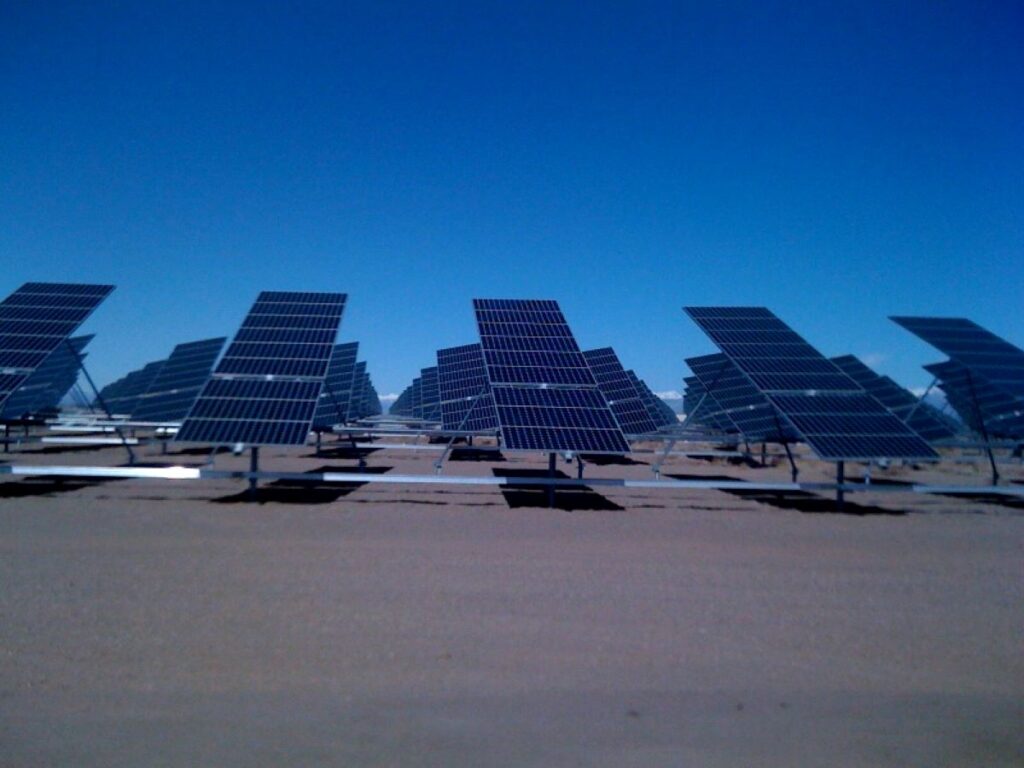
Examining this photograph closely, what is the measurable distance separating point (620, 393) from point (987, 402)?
11643 millimetres

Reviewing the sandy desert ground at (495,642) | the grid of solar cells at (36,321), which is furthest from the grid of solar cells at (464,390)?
the sandy desert ground at (495,642)

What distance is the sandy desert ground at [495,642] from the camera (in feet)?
16.3

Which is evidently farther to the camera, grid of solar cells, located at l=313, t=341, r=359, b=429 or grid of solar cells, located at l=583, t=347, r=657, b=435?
grid of solar cells, located at l=313, t=341, r=359, b=429

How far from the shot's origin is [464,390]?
25984 mm

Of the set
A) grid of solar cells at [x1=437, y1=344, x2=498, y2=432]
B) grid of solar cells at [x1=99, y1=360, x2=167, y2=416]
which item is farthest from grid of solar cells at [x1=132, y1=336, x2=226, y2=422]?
grid of solar cells at [x1=437, y1=344, x2=498, y2=432]

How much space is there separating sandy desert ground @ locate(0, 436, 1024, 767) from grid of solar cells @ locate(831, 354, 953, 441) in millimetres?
13200

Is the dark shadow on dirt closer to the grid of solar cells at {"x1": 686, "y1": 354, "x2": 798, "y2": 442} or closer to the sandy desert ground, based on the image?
the sandy desert ground

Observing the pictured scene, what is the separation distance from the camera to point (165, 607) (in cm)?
756

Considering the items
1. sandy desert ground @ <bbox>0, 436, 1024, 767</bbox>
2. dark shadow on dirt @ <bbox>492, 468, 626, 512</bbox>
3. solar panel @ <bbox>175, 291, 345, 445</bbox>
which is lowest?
sandy desert ground @ <bbox>0, 436, 1024, 767</bbox>

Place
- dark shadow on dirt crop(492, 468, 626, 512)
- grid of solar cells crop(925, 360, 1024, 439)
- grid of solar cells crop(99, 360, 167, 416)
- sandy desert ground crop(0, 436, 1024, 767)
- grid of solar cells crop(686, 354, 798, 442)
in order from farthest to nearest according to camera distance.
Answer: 1. grid of solar cells crop(99, 360, 167, 416)
2. grid of solar cells crop(925, 360, 1024, 439)
3. grid of solar cells crop(686, 354, 798, 442)
4. dark shadow on dirt crop(492, 468, 626, 512)
5. sandy desert ground crop(0, 436, 1024, 767)

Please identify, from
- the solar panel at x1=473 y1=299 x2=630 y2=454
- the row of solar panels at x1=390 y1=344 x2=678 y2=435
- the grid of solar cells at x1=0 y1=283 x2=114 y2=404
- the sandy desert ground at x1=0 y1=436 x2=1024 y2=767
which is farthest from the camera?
the row of solar panels at x1=390 y1=344 x2=678 y2=435

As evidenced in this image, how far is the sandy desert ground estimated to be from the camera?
4.98 meters

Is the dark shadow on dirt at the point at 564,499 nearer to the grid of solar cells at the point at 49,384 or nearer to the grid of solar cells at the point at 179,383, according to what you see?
the grid of solar cells at the point at 179,383

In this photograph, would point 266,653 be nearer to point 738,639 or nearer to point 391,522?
point 738,639
